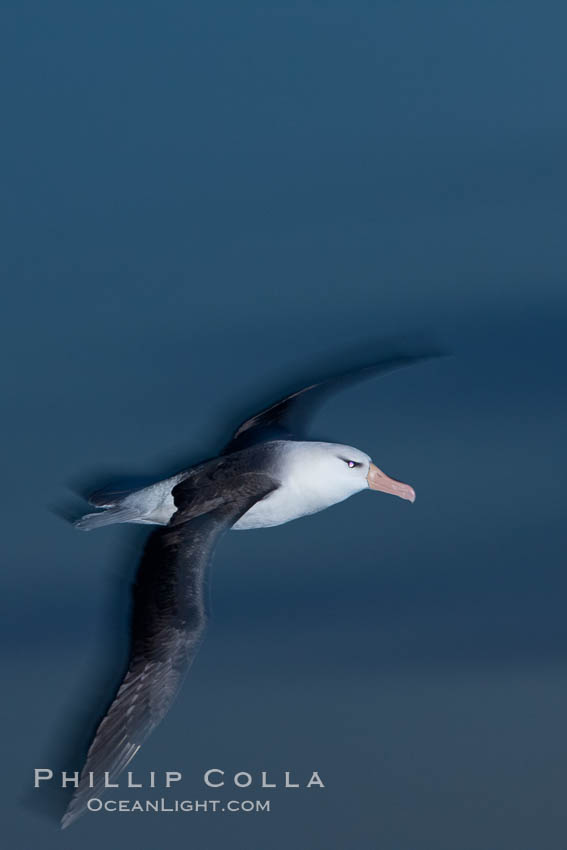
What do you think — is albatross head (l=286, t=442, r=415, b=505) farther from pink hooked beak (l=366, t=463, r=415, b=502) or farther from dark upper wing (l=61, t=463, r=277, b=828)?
dark upper wing (l=61, t=463, r=277, b=828)

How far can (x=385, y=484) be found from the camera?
30.9ft

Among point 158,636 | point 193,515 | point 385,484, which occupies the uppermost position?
point 385,484

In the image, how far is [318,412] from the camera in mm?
9898

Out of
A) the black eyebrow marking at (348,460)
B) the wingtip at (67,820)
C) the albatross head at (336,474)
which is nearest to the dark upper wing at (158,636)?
the wingtip at (67,820)

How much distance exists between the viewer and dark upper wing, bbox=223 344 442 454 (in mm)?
9711

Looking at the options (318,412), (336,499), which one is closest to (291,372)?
(318,412)

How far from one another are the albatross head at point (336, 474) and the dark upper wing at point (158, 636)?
2.18 ft

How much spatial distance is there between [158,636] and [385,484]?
6.73 feet

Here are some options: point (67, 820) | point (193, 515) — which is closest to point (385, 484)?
point (193, 515)

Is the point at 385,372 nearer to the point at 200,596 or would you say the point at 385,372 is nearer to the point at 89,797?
the point at 200,596

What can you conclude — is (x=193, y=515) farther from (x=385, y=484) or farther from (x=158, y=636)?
(x=385, y=484)

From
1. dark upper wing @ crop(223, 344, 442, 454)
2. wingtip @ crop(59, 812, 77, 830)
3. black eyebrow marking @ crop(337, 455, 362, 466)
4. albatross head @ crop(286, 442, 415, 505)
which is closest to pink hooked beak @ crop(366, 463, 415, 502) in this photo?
albatross head @ crop(286, 442, 415, 505)

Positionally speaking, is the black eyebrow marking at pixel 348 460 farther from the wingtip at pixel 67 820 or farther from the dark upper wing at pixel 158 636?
the wingtip at pixel 67 820

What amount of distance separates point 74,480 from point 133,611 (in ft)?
6.09
